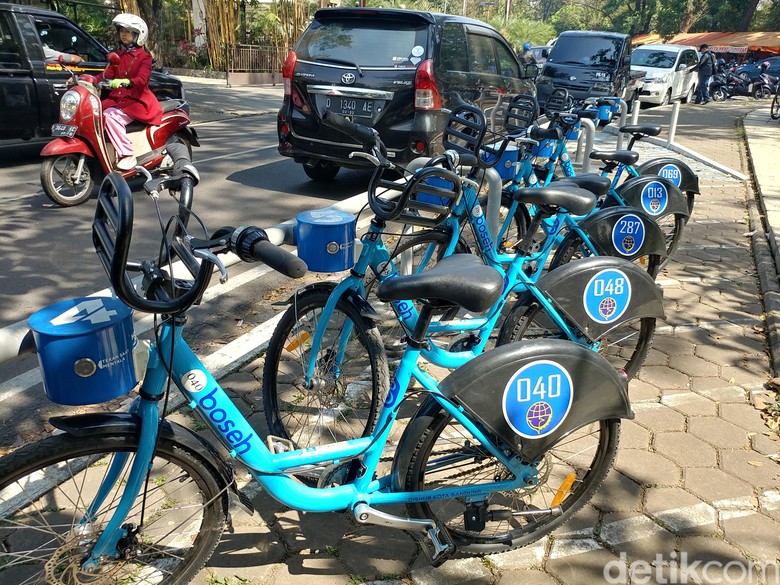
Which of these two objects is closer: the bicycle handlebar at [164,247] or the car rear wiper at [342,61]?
the bicycle handlebar at [164,247]

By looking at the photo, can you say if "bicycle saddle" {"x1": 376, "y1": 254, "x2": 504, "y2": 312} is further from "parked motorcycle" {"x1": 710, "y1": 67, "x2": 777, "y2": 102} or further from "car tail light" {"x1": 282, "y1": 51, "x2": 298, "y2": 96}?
"parked motorcycle" {"x1": 710, "y1": 67, "x2": 777, "y2": 102}

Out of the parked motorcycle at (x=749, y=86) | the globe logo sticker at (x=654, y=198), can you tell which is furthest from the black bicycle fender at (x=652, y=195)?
the parked motorcycle at (x=749, y=86)

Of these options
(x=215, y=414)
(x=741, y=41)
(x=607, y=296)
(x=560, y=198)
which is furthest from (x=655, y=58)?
(x=741, y=41)

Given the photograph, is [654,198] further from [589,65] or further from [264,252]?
[589,65]

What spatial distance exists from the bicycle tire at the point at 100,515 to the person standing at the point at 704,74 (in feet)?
75.4

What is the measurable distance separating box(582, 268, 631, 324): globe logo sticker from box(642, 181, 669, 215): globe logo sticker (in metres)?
1.91

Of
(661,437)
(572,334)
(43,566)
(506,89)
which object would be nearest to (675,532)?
(661,437)

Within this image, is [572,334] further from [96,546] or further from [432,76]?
[432,76]

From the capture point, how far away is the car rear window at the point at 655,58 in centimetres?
1986

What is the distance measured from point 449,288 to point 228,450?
2.97ft

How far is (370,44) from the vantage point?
702 centimetres

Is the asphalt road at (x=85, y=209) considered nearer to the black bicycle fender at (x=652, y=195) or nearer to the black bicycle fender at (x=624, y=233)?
the black bicycle fender at (x=652, y=195)

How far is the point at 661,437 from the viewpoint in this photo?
3.32 metres

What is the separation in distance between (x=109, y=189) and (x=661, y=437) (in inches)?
112
